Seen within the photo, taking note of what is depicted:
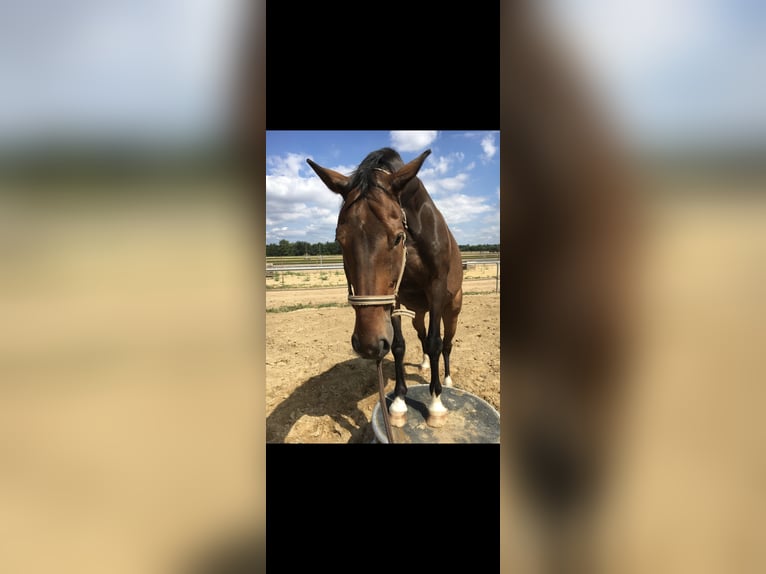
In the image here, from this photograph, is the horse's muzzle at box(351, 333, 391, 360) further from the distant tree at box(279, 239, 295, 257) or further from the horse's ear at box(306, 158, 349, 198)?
the distant tree at box(279, 239, 295, 257)

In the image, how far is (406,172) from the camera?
1.57 meters

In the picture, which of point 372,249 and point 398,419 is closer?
point 372,249

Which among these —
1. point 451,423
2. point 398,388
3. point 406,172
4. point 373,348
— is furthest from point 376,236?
point 451,423

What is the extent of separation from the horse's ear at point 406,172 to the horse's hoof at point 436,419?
5.56ft

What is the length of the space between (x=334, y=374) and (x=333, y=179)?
8.50 feet

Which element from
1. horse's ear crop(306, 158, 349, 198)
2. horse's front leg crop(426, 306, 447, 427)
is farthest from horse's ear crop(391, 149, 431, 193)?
horse's front leg crop(426, 306, 447, 427)

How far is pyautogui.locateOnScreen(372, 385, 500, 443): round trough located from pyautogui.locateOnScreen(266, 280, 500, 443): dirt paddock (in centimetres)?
34

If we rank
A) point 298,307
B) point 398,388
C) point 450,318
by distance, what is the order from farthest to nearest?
1. point 298,307
2. point 450,318
3. point 398,388

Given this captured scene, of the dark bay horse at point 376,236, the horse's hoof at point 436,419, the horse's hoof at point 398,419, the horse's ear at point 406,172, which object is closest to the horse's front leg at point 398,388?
the horse's hoof at point 398,419

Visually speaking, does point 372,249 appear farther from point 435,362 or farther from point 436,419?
point 436,419
